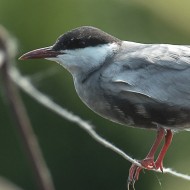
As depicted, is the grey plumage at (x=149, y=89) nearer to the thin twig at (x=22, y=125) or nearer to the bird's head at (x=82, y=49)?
the bird's head at (x=82, y=49)

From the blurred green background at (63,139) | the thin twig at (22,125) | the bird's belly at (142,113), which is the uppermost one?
the thin twig at (22,125)

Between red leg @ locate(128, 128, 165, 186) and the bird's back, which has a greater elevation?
the bird's back

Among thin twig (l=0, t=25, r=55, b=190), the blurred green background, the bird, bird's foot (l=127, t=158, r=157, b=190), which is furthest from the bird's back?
the blurred green background

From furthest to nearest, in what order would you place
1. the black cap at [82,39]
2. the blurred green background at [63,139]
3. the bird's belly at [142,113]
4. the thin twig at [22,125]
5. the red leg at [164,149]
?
1. the blurred green background at [63,139]
2. the black cap at [82,39]
3. the red leg at [164,149]
4. the bird's belly at [142,113]
5. the thin twig at [22,125]

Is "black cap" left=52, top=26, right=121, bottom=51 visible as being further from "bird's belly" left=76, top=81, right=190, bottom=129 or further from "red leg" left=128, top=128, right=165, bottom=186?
"red leg" left=128, top=128, right=165, bottom=186

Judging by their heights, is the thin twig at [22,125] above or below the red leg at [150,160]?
above

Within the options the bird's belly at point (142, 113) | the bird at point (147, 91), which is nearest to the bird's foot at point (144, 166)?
the bird at point (147, 91)

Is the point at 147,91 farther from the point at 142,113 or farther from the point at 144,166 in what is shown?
the point at 144,166

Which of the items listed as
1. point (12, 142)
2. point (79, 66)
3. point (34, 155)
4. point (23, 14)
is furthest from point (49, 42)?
point (34, 155)

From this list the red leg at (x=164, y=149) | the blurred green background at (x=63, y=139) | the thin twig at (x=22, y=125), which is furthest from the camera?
the blurred green background at (x=63, y=139)

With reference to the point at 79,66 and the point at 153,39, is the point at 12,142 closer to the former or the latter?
the point at 153,39
